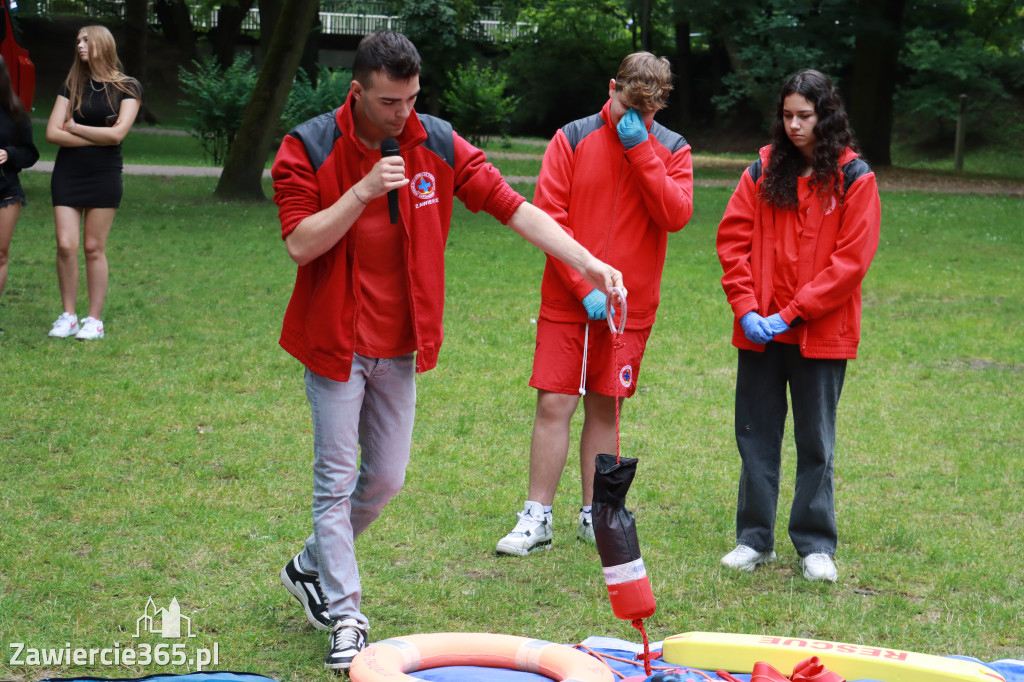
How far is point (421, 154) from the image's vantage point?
3.51m

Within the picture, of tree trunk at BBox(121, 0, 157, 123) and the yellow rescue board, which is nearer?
the yellow rescue board

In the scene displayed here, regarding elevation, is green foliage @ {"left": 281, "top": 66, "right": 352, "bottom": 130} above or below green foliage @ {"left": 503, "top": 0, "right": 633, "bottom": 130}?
below

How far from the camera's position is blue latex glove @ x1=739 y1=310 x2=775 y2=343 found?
14.4 ft

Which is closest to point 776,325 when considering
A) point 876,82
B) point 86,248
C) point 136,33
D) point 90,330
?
point 86,248

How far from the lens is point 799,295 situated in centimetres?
434

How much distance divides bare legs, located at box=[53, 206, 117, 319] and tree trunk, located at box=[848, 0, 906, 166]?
2026 cm

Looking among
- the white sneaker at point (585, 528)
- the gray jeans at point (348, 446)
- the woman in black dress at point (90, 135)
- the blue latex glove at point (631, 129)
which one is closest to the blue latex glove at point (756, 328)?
the blue latex glove at point (631, 129)

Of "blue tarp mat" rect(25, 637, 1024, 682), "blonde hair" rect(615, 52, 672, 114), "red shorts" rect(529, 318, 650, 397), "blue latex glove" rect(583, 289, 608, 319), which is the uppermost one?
"blonde hair" rect(615, 52, 672, 114)

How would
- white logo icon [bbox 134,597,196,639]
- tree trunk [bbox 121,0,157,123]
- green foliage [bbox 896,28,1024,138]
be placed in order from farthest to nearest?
green foliage [bbox 896,28,1024,138]
tree trunk [bbox 121,0,157,123]
white logo icon [bbox 134,597,196,639]

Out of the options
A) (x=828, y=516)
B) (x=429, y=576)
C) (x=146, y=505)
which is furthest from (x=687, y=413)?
(x=146, y=505)

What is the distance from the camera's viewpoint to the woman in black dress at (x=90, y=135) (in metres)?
7.58

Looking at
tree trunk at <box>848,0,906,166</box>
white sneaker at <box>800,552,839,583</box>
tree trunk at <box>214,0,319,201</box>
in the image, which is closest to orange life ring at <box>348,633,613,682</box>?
white sneaker at <box>800,552,839,583</box>

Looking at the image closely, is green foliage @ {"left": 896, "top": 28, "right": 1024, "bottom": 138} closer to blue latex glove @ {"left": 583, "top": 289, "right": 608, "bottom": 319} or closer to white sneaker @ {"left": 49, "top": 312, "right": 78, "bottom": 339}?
white sneaker @ {"left": 49, "top": 312, "right": 78, "bottom": 339}

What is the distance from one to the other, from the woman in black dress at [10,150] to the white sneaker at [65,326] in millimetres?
762
